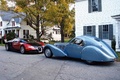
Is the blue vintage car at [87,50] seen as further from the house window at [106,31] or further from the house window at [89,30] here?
the house window at [89,30]

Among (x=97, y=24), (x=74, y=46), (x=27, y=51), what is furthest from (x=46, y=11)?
(x=74, y=46)

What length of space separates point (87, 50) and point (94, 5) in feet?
32.8

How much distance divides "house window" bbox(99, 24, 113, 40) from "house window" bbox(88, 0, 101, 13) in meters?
1.83

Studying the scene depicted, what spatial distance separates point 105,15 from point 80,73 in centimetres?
1141

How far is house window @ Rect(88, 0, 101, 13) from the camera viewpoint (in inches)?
744

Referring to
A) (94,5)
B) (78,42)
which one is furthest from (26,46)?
(94,5)

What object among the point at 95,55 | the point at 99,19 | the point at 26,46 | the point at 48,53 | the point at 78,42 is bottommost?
the point at 48,53

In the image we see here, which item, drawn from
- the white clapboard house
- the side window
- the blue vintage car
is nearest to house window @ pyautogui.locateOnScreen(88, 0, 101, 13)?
the white clapboard house

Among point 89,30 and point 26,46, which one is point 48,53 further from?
point 89,30

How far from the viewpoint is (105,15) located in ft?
60.7

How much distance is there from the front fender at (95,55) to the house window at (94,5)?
9480 mm

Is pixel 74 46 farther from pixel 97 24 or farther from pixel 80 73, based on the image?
pixel 97 24

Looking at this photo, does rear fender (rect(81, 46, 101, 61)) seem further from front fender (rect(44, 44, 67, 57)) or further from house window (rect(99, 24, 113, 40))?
house window (rect(99, 24, 113, 40))

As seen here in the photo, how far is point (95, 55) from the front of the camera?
999 centimetres
